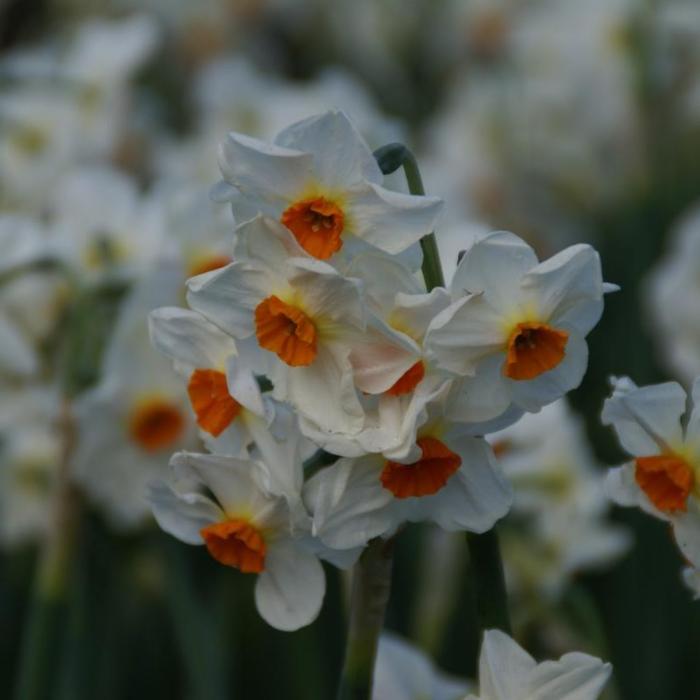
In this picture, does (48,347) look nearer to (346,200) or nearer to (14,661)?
(14,661)

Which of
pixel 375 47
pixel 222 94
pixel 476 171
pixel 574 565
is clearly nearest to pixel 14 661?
pixel 574 565

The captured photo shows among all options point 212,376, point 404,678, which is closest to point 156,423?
point 404,678

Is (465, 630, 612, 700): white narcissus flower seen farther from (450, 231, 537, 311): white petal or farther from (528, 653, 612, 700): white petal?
(450, 231, 537, 311): white petal

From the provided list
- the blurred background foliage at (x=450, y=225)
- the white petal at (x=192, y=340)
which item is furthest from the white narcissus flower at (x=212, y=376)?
the blurred background foliage at (x=450, y=225)

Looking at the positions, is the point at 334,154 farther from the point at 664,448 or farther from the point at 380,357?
the point at 664,448

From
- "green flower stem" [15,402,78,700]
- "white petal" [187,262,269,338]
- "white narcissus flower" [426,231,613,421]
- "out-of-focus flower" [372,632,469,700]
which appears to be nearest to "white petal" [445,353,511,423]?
"white narcissus flower" [426,231,613,421]

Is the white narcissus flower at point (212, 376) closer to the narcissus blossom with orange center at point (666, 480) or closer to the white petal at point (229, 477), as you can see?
the white petal at point (229, 477)
